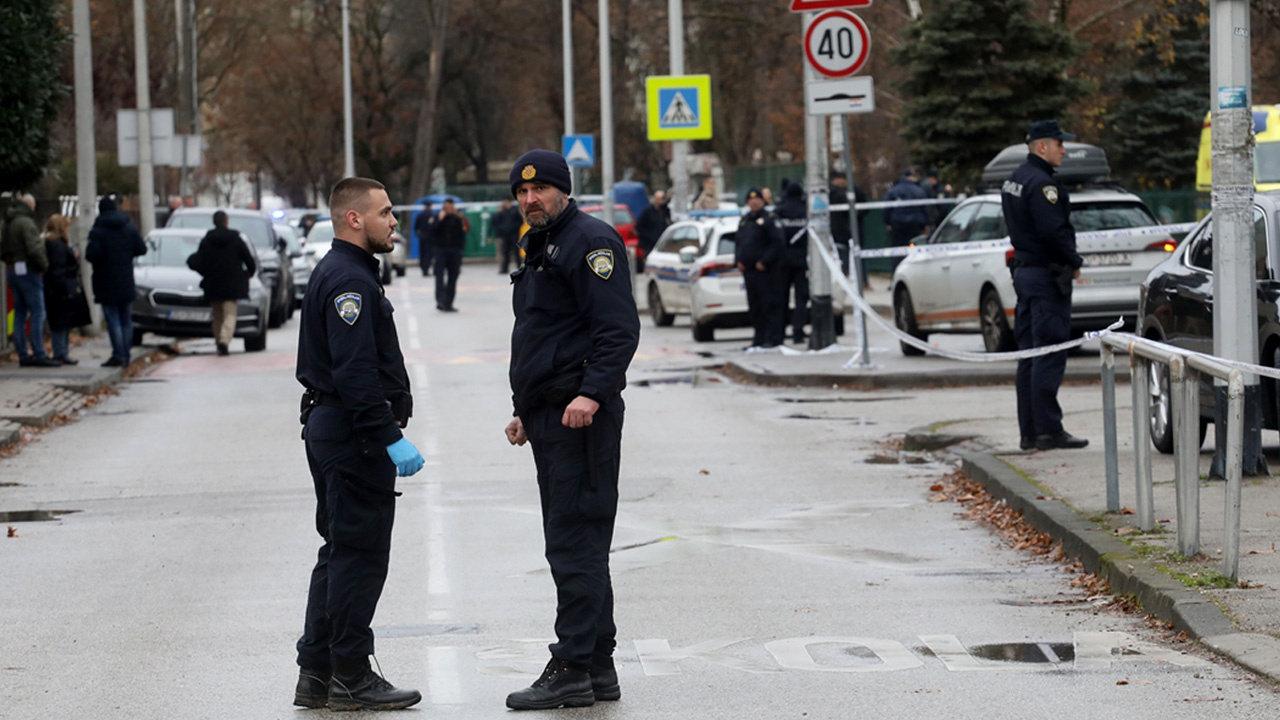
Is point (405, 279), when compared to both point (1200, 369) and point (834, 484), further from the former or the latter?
point (1200, 369)

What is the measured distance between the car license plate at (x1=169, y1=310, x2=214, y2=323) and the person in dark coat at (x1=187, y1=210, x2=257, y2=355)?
703mm

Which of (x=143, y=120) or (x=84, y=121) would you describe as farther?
(x=143, y=120)

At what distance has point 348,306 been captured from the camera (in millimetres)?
6535

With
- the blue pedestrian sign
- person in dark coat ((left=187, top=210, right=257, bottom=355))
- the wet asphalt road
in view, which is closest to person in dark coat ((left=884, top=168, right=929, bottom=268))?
person in dark coat ((left=187, top=210, right=257, bottom=355))

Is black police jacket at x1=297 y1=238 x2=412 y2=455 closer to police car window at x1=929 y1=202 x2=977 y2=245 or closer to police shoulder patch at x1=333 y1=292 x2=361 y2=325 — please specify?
police shoulder patch at x1=333 y1=292 x2=361 y2=325

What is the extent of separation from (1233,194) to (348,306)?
5743 mm

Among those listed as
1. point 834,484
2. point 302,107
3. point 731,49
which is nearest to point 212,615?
point 834,484

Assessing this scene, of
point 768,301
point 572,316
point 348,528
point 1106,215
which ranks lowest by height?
point 348,528

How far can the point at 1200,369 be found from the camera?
826 centimetres

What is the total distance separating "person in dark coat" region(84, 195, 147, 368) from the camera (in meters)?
22.5

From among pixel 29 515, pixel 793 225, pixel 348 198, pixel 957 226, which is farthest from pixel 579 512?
pixel 793 225

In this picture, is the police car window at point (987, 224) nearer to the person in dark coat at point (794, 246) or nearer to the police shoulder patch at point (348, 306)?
the person in dark coat at point (794, 246)

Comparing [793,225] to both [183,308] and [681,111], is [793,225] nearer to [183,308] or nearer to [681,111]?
[183,308]

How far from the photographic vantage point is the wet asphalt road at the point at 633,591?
6867mm
